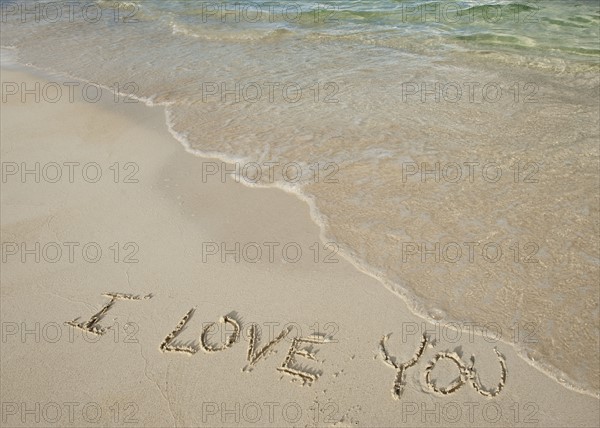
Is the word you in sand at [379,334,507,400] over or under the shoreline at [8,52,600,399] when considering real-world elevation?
under

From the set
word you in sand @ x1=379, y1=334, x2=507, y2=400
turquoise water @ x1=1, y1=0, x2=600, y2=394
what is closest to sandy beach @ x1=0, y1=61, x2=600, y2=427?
word you in sand @ x1=379, y1=334, x2=507, y2=400

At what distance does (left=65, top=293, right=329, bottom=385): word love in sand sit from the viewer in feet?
9.09

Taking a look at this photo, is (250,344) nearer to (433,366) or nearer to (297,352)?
(297,352)

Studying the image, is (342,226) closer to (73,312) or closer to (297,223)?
(297,223)

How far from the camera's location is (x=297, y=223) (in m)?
3.87

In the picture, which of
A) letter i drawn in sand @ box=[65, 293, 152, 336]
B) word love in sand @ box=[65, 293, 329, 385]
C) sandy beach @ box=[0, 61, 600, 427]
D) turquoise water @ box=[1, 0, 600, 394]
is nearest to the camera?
sandy beach @ box=[0, 61, 600, 427]

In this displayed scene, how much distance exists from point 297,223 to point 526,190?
2.01 metres

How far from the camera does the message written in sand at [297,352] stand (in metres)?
2.66

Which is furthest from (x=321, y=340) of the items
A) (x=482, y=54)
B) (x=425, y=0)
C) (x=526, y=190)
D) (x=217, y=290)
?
(x=425, y=0)

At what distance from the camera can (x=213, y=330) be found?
9.91 feet

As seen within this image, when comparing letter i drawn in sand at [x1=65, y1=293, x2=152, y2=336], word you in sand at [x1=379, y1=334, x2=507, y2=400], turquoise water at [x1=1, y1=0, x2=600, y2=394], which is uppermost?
turquoise water at [x1=1, y1=0, x2=600, y2=394]

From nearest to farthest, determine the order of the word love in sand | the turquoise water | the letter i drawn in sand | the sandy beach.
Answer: the sandy beach < the word love in sand < the letter i drawn in sand < the turquoise water

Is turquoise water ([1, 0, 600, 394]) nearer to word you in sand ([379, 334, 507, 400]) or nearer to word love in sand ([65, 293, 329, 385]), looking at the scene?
word you in sand ([379, 334, 507, 400])

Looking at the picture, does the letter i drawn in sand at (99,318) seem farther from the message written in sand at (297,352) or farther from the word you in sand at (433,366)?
the word you in sand at (433,366)
